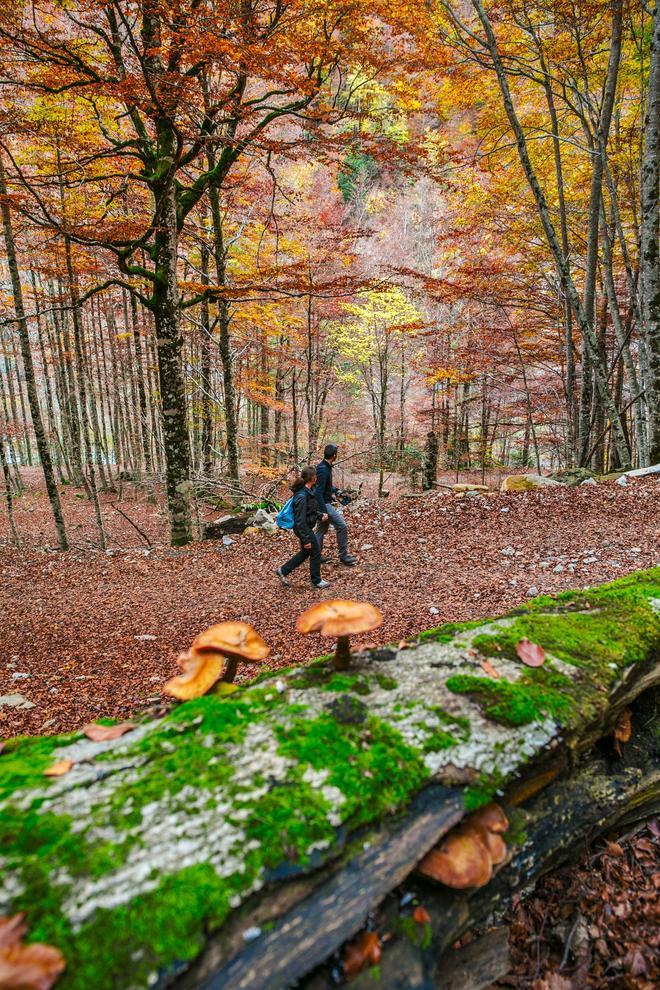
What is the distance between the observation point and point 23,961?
37.1 inches

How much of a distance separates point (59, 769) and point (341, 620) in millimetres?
1084

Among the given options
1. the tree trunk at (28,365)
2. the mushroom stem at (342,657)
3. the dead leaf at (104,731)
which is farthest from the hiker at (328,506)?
the tree trunk at (28,365)

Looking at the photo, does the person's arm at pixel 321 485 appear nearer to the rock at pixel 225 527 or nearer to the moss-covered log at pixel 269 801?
the rock at pixel 225 527

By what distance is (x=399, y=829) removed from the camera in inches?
57.0

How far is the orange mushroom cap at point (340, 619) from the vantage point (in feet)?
6.15

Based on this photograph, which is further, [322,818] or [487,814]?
[487,814]

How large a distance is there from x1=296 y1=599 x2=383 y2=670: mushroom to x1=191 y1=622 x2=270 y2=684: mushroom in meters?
0.20

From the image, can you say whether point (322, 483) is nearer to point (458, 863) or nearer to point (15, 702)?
point (15, 702)

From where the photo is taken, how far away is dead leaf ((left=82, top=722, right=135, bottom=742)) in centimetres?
177

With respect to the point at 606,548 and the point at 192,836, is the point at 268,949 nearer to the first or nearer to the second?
the point at 192,836

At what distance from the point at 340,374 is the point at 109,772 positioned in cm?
2141

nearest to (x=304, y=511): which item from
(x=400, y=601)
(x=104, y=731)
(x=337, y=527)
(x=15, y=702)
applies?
(x=337, y=527)

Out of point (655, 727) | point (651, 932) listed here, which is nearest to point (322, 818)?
point (651, 932)

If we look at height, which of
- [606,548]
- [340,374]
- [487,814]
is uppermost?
[340,374]
